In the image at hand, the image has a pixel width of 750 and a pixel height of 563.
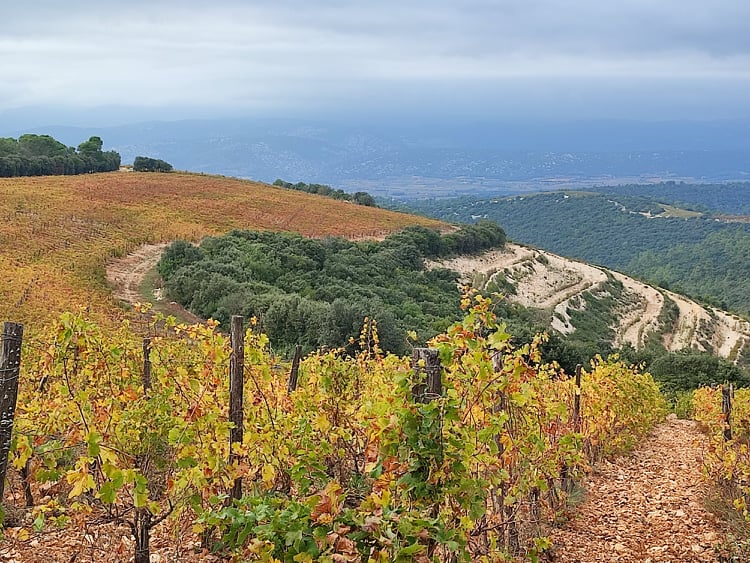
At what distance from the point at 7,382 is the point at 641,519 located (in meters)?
6.65

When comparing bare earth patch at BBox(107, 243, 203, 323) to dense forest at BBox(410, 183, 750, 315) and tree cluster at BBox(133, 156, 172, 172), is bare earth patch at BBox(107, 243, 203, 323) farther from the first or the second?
dense forest at BBox(410, 183, 750, 315)

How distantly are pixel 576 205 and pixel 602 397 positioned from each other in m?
128

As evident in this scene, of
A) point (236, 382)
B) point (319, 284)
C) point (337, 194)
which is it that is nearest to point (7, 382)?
point (236, 382)

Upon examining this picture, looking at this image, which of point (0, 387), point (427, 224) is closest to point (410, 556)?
point (0, 387)

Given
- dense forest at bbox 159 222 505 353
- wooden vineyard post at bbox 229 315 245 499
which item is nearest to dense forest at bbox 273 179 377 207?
dense forest at bbox 159 222 505 353

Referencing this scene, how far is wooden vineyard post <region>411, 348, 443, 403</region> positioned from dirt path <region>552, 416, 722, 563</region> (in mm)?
3550

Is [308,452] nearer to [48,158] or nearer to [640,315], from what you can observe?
[640,315]

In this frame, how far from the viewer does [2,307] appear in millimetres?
20156

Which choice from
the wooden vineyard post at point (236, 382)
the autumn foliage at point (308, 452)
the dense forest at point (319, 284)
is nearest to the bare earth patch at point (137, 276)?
the dense forest at point (319, 284)

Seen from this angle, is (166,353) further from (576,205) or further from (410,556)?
(576,205)

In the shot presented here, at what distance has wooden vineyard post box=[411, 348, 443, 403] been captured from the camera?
361cm

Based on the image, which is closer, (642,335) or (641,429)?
(641,429)

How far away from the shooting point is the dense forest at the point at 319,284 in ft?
77.3

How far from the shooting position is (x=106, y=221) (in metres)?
39.2
